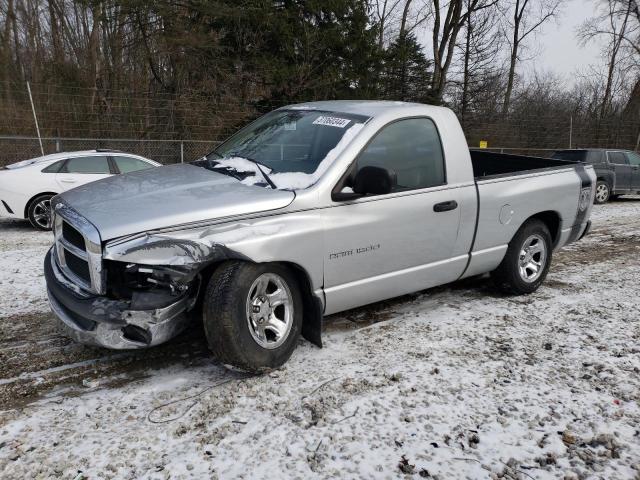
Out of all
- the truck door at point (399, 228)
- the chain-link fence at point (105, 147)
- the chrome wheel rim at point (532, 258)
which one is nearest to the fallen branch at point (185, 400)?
the truck door at point (399, 228)

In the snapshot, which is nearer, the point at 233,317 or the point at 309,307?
the point at 233,317

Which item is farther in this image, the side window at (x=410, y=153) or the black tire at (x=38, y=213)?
the black tire at (x=38, y=213)

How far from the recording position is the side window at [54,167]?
8907 mm

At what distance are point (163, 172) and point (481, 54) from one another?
94.2ft

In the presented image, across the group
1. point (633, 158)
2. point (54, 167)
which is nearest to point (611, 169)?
point (633, 158)

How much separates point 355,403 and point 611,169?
13478 mm

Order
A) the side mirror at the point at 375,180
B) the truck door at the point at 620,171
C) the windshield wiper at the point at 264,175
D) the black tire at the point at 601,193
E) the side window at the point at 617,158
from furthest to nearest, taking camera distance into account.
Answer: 1. the side window at the point at 617,158
2. the truck door at the point at 620,171
3. the black tire at the point at 601,193
4. the windshield wiper at the point at 264,175
5. the side mirror at the point at 375,180

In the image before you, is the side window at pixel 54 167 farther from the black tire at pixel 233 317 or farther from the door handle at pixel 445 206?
the door handle at pixel 445 206

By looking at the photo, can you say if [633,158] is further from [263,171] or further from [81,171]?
[81,171]

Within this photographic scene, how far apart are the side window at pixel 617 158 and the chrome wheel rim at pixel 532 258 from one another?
10.6 metres

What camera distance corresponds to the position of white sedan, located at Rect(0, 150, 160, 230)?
8.55 meters

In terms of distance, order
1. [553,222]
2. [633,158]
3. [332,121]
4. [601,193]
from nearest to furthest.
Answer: [332,121]
[553,222]
[601,193]
[633,158]

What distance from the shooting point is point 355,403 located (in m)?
3.04

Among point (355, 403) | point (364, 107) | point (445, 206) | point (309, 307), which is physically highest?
point (364, 107)
